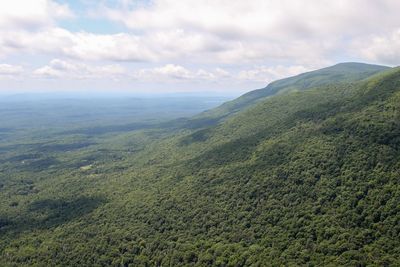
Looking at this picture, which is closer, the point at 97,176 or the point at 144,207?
the point at 144,207

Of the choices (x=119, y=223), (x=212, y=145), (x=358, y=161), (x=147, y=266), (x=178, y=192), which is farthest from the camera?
(x=212, y=145)

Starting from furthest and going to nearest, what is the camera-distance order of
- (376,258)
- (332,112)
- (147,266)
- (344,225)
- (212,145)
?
(212,145) → (332,112) → (147,266) → (344,225) → (376,258)

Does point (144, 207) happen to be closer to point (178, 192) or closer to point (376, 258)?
point (178, 192)

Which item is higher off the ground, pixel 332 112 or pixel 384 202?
pixel 332 112

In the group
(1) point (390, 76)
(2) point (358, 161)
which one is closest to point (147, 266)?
(2) point (358, 161)

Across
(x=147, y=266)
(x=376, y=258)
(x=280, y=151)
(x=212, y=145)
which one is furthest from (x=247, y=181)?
(x=212, y=145)

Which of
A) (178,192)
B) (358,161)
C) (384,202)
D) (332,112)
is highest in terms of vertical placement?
(332,112)

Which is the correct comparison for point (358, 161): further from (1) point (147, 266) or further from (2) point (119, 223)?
(2) point (119, 223)
